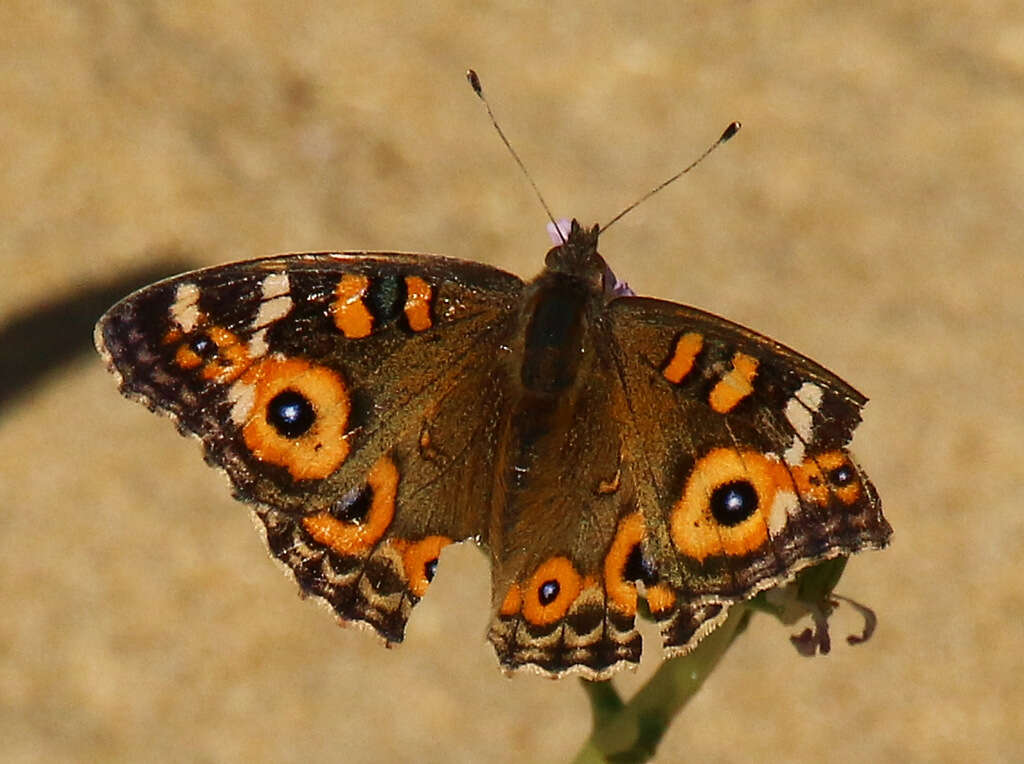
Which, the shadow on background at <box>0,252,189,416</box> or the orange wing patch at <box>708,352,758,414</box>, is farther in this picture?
the shadow on background at <box>0,252,189,416</box>

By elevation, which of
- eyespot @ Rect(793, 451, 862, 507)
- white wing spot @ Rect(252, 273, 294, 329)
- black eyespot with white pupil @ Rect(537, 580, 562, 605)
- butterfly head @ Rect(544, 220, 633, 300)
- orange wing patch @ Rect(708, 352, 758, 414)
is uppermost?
butterfly head @ Rect(544, 220, 633, 300)

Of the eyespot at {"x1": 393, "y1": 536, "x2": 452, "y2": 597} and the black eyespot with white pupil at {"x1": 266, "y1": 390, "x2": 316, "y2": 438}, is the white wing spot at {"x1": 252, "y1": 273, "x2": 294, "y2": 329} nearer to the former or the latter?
the black eyespot with white pupil at {"x1": 266, "y1": 390, "x2": 316, "y2": 438}

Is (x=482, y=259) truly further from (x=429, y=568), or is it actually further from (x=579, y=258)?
(x=429, y=568)

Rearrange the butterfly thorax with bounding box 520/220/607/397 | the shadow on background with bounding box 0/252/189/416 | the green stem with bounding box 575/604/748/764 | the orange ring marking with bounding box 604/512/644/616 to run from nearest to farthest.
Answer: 1. the orange ring marking with bounding box 604/512/644/616
2. the butterfly thorax with bounding box 520/220/607/397
3. the green stem with bounding box 575/604/748/764
4. the shadow on background with bounding box 0/252/189/416

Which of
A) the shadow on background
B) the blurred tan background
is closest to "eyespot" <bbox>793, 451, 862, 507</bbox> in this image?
the blurred tan background

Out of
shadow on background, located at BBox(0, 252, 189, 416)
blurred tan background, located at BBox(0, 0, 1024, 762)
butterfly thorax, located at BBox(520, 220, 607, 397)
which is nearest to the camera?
butterfly thorax, located at BBox(520, 220, 607, 397)

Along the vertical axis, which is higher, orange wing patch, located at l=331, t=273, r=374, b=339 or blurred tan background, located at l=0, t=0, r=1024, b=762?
blurred tan background, located at l=0, t=0, r=1024, b=762

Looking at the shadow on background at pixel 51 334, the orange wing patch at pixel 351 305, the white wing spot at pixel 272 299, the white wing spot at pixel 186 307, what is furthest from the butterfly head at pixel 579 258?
the shadow on background at pixel 51 334
